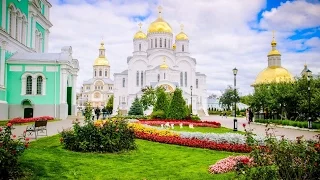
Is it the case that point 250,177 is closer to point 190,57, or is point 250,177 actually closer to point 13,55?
point 13,55

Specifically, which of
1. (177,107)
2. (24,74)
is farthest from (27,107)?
(177,107)

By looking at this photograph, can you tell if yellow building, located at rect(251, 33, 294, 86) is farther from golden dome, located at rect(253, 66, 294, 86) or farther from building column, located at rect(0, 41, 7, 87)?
building column, located at rect(0, 41, 7, 87)

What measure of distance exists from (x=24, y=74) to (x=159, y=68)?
32.8 m

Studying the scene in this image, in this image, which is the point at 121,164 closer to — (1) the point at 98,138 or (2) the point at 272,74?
(1) the point at 98,138

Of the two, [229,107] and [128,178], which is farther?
[229,107]

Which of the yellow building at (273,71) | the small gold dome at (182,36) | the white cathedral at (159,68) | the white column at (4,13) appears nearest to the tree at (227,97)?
the white cathedral at (159,68)

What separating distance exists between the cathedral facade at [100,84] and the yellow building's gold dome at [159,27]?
1565 inches

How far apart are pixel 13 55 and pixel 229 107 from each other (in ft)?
203

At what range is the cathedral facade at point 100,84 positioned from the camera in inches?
4048

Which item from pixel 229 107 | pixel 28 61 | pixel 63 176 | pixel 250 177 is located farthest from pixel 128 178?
pixel 229 107

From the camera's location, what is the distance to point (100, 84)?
340 feet

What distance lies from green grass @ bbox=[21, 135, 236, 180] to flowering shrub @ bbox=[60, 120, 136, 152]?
0.37 m

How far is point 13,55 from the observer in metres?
30.8

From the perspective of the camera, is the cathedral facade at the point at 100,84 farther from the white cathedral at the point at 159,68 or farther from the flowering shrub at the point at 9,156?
the flowering shrub at the point at 9,156
